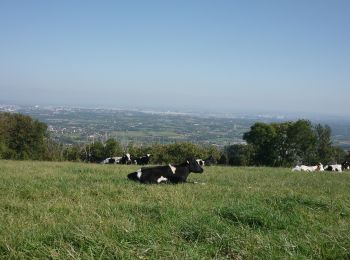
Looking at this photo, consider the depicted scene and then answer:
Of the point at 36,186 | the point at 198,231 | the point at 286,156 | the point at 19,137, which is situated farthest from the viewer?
the point at 286,156

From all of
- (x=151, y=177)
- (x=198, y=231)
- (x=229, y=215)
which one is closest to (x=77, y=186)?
(x=151, y=177)

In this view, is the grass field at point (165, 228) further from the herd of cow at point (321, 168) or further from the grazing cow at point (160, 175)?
the herd of cow at point (321, 168)

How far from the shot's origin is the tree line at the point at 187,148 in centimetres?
5741

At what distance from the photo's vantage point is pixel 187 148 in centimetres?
6072

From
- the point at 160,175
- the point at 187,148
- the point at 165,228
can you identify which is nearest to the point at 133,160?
the point at 160,175

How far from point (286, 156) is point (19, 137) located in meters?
38.5

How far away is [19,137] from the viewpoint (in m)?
57.3

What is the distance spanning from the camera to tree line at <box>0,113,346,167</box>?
57.4m

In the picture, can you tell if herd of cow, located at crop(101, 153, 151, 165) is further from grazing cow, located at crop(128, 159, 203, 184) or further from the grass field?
the grass field

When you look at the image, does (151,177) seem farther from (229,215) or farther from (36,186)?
(229,215)

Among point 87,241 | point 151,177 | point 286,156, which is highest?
point 87,241

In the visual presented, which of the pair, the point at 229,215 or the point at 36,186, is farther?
the point at 36,186

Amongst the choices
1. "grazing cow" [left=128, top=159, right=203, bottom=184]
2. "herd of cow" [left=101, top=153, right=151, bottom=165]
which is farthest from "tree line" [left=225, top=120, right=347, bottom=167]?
"grazing cow" [left=128, top=159, right=203, bottom=184]

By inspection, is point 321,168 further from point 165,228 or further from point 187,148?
point 187,148
